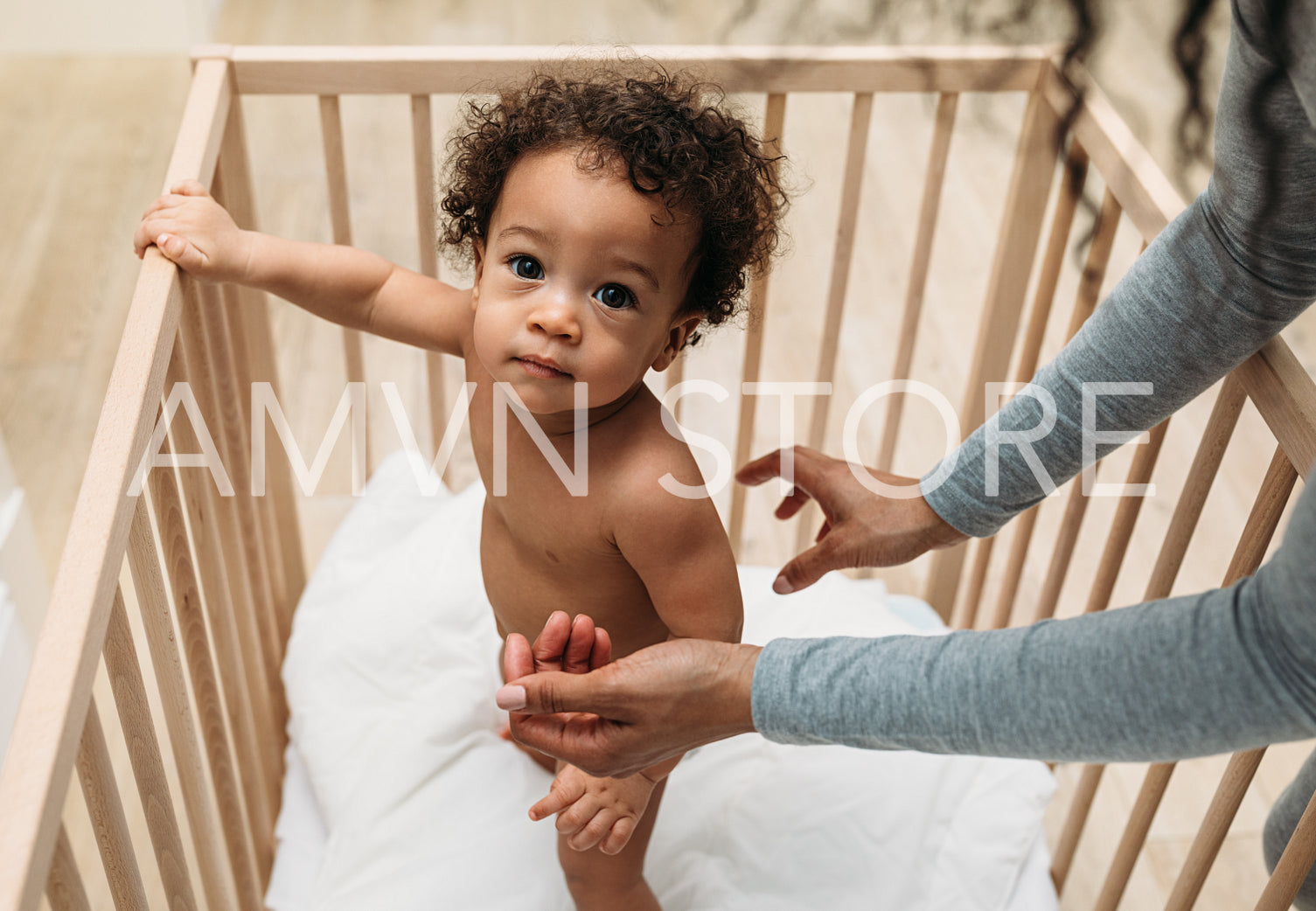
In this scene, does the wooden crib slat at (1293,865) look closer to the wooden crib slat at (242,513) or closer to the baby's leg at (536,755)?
the baby's leg at (536,755)

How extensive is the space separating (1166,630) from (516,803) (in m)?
0.68

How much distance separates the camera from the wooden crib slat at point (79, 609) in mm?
493

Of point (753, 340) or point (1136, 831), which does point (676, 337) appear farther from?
point (1136, 831)

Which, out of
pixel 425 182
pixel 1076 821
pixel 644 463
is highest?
pixel 425 182

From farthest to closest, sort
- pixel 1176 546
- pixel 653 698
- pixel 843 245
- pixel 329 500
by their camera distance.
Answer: pixel 329 500 → pixel 843 245 → pixel 1176 546 → pixel 653 698

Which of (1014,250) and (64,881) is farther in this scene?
(1014,250)

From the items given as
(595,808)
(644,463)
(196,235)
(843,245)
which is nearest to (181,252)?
(196,235)

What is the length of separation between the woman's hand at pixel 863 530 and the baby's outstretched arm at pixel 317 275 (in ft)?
1.04

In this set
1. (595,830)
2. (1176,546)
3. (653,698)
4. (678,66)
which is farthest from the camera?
(678,66)

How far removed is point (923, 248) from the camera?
1.15m

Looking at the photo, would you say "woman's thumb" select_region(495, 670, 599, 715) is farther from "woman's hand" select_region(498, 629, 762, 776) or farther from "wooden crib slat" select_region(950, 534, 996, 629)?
"wooden crib slat" select_region(950, 534, 996, 629)

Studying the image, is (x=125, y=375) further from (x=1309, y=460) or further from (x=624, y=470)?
(x=1309, y=460)

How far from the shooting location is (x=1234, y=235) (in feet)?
2.34

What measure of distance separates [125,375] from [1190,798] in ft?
3.83
